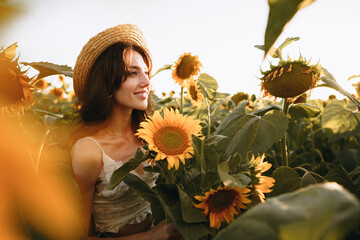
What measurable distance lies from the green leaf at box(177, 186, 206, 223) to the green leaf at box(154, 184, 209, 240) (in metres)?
0.02

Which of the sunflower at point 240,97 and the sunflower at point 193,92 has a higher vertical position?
the sunflower at point 193,92

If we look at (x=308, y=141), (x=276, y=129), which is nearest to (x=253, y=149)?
(x=276, y=129)

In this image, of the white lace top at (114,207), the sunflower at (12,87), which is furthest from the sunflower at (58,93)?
the sunflower at (12,87)

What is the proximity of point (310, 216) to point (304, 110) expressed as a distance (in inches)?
41.2

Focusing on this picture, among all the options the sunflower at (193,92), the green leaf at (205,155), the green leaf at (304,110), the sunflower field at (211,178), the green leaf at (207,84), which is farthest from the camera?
the sunflower at (193,92)

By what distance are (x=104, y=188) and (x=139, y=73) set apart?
22.3 inches

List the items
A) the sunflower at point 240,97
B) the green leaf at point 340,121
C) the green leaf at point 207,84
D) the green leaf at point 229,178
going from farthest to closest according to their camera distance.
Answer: the sunflower at point 240,97
the green leaf at point 207,84
the green leaf at point 340,121
the green leaf at point 229,178

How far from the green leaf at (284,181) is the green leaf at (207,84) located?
0.91 meters

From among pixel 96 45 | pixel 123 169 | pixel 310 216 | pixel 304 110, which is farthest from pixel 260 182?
pixel 96 45

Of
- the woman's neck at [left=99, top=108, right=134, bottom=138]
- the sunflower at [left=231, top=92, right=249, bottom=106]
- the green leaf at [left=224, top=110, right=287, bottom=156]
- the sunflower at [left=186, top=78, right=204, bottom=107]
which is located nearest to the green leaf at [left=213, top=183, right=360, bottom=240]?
the green leaf at [left=224, top=110, right=287, bottom=156]

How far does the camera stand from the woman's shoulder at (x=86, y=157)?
1291mm

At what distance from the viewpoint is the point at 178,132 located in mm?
854

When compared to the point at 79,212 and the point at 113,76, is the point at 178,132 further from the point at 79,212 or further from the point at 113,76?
the point at 113,76

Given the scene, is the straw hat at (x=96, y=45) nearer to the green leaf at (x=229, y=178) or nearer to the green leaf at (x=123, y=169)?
the green leaf at (x=123, y=169)
